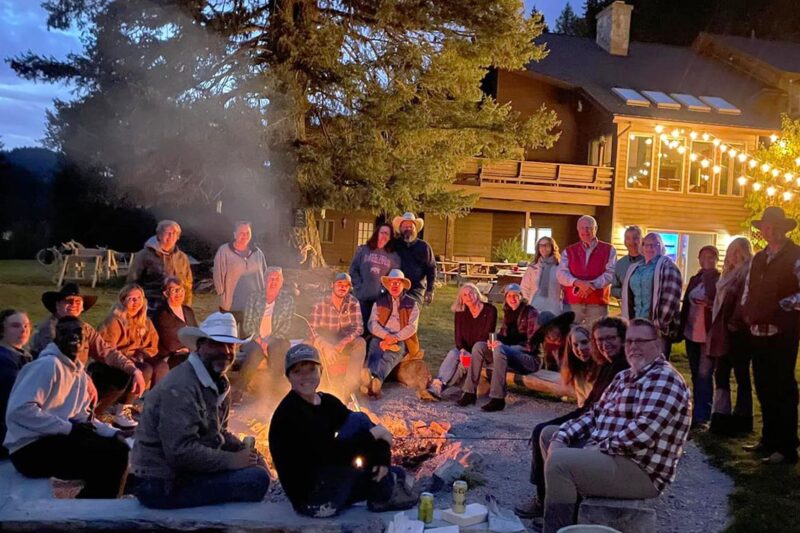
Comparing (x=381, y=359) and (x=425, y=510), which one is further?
(x=381, y=359)

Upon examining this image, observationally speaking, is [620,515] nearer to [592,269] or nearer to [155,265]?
[592,269]

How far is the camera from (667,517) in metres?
4.06

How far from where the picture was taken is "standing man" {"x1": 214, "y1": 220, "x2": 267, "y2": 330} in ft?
22.2

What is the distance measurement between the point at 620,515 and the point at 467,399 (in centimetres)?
329

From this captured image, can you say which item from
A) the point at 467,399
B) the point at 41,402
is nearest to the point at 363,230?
the point at 467,399

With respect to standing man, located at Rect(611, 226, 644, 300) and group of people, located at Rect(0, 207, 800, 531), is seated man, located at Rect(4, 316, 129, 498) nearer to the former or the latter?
group of people, located at Rect(0, 207, 800, 531)

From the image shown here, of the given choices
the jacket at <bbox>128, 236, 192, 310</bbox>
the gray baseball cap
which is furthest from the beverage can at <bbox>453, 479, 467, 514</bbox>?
the jacket at <bbox>128, 236, 192, 310</bbox>

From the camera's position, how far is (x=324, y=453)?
316 centimetres

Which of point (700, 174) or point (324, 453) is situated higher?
point (700, 174)

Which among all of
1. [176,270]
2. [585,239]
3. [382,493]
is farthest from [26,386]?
[585,239]

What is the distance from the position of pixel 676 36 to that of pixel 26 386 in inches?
1494

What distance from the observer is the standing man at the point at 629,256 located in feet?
20.3

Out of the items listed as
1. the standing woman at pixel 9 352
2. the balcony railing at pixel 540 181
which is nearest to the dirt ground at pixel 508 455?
the standing woman at pixel 9 352

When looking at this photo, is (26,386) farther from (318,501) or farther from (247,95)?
(247,95)
